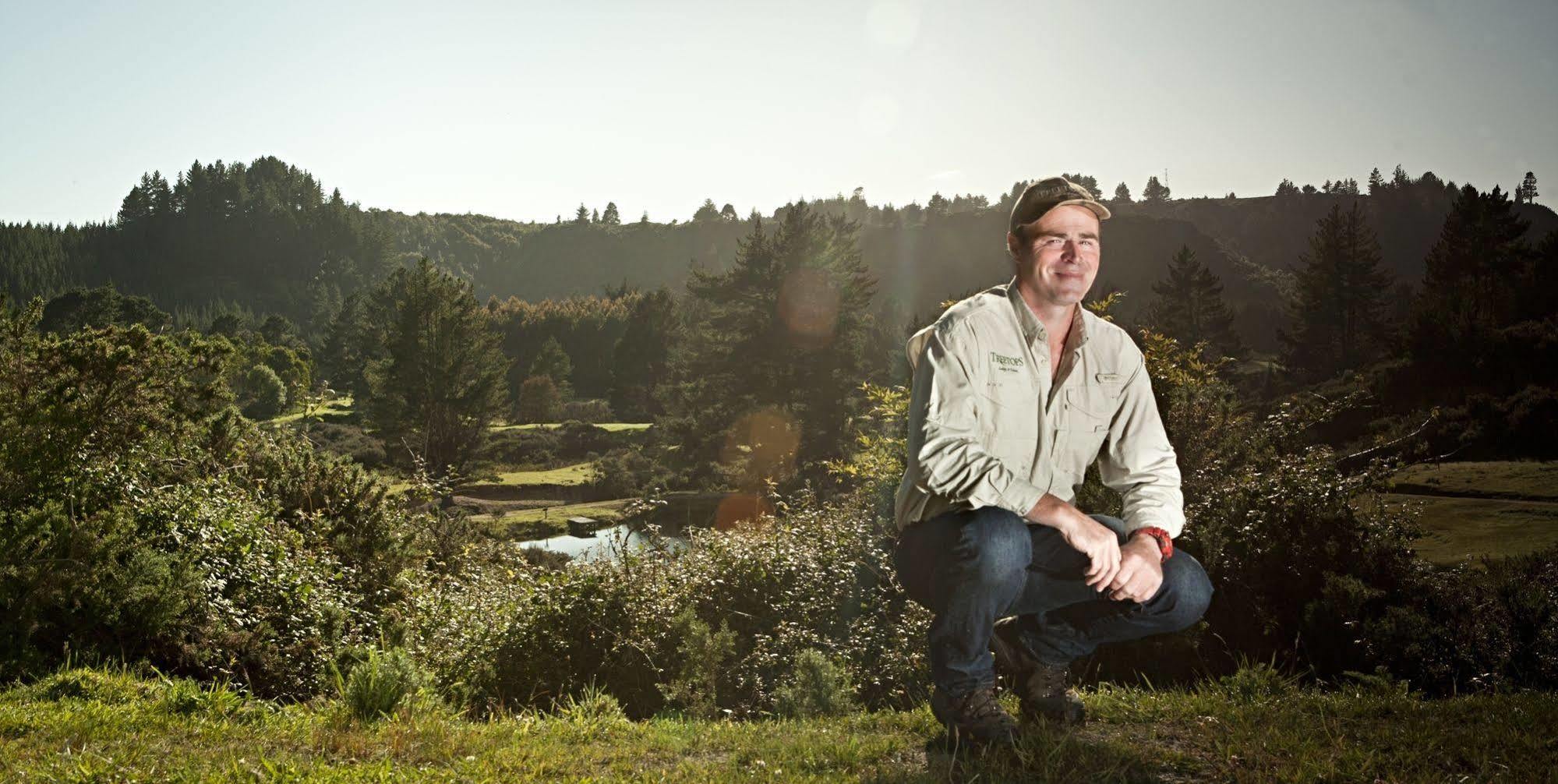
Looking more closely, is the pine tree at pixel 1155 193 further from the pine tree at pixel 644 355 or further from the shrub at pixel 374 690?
the shrub at pixel 374 690

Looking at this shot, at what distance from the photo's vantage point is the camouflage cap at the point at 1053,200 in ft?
10.1

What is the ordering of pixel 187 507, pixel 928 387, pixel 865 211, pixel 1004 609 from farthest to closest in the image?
pixel 865 211, pixel 187 507, pixel 1004 609, pixel 928 387

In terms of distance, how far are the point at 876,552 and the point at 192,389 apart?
28.4 feet

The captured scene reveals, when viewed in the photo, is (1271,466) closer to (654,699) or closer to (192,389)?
(654,699)

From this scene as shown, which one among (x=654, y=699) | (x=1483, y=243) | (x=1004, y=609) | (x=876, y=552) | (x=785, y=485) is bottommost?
(x=785, y=485)

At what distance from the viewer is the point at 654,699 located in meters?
6.65

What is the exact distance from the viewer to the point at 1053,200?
307cm

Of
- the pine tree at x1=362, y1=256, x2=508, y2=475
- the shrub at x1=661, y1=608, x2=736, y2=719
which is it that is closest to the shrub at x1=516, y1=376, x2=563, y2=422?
the pine tree at x1=362, y1=256, x2=508, y2=475

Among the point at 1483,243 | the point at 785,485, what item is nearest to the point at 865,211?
the point at 785,485

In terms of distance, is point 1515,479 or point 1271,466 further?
point 1515,479

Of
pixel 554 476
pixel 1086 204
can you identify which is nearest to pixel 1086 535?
pixel 1086 204

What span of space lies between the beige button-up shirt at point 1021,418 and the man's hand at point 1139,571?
0.12m

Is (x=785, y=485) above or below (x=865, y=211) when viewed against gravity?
below

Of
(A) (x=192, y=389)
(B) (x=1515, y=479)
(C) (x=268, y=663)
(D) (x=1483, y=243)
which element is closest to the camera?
(C) (x=268, y=663)
